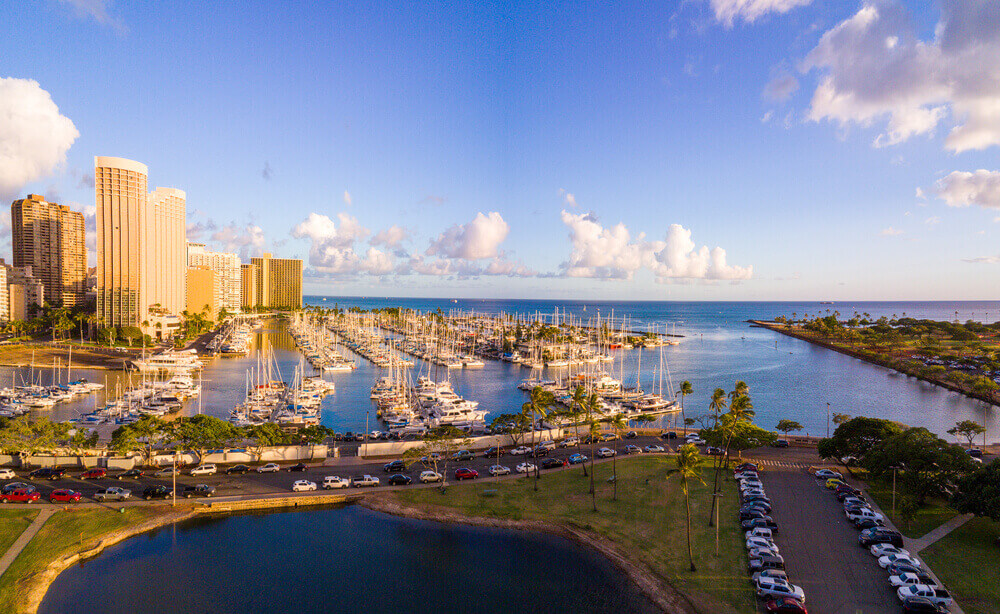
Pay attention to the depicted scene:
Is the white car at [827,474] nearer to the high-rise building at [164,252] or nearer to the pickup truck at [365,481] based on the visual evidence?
the pickup truck at [365,481]

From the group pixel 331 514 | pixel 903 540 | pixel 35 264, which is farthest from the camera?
pixel 35 264

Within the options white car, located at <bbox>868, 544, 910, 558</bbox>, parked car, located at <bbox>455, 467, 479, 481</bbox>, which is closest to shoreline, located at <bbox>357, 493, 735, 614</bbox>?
parked car, located at <bbox>455, 467, 479, 481</bbox>

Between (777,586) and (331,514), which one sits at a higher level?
(777,586)

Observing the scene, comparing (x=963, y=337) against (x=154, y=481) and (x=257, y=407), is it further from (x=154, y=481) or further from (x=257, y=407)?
(x=154, y=481)

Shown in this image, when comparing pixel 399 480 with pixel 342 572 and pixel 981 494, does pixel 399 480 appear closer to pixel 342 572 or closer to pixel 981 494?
pixel 342 572

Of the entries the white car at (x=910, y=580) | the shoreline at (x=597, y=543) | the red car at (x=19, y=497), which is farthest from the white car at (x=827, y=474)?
Result: the red car at (x=19, y=497)

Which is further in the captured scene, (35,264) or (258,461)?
(35,264)

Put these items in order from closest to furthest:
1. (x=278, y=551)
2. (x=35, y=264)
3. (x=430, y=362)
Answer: (x=278, y=551) < (x=430, y=362) < (x=35, y=264)

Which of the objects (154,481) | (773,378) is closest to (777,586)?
(154,481)
